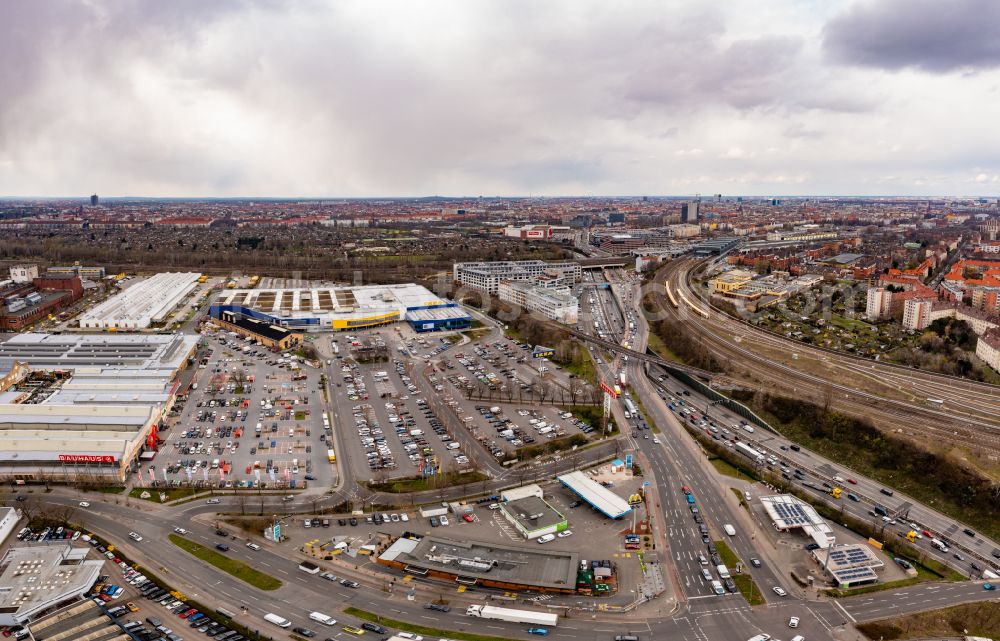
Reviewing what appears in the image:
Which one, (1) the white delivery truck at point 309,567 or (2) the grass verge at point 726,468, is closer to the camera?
(1) the white delivery truck at point 309,567

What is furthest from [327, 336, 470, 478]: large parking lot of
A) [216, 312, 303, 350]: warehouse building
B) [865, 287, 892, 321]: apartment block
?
[865, 287, 892, 321]: apartment block

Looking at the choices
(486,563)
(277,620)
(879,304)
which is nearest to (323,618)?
(277,620)

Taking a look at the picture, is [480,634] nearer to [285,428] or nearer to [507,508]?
[507,508]

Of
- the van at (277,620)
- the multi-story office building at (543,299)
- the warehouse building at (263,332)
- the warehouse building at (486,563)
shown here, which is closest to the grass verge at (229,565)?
the van at (277,620)

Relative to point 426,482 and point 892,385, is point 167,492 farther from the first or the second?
point 892,385

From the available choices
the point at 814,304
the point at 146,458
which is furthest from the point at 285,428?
the point at 814,304

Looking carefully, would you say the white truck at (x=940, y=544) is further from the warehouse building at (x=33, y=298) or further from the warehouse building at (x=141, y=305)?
the warehouse building at (x=33, y=298)

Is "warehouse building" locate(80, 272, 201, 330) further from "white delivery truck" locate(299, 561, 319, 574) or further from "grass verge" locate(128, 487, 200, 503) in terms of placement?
"white delivery truck" locate(299, 561, 319, 574)
